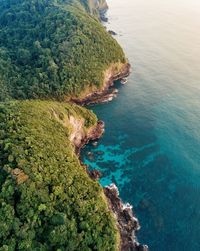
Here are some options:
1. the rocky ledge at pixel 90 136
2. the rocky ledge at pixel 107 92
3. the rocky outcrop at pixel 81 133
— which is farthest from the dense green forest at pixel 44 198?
the rocky ledge at pixel 107 92

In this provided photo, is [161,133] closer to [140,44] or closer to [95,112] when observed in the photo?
[95,112]

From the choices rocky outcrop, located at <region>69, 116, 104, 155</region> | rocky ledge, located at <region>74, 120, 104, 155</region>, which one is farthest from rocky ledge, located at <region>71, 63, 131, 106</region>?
rocky outcrop, located at <region>69, 116, 104, 155</region>

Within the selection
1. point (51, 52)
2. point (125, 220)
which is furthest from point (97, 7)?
point (125, 220)

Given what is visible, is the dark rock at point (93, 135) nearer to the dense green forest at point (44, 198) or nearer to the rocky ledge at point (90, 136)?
the rocky ledge at point (90, 136)

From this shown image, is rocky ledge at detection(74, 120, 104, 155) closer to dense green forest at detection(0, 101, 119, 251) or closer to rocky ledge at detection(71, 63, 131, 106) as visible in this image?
rocky ledge at detection(71, 63, 131, 106)

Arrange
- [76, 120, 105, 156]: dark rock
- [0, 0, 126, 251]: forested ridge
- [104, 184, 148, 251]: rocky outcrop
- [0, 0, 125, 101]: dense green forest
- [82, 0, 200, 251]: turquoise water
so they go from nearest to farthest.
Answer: [0, 0, 126, 251]: forested ridge < [104, 184, 148, 251]: rocky outcrop < [82, 0, 200, 251]: turquoise water < [76, 120, 105, 156]: dark rock < [0, 0, 125, 101]: dense green forest

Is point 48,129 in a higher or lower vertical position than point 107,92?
higher

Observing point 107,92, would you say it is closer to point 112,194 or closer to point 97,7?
point 112,194
